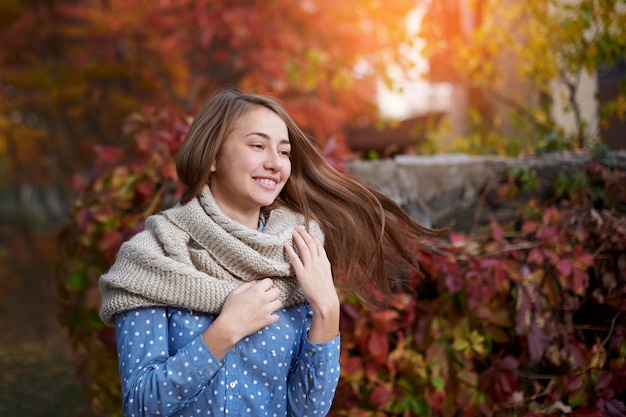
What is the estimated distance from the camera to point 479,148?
5383mm

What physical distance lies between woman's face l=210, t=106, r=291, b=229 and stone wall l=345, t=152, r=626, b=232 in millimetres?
1806

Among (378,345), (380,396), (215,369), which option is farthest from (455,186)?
(215,369)

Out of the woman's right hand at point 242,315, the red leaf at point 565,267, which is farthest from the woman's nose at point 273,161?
the red leaf at point 565,267

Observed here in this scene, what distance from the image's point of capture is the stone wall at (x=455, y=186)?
367 cm

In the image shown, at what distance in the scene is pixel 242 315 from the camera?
66.8 inches

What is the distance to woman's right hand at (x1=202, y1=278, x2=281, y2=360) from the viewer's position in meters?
1.66

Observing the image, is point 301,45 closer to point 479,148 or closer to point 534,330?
point 479,148

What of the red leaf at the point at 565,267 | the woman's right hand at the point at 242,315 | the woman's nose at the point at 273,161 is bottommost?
the red leaf at the point at 565,267

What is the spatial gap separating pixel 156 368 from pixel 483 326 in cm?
162

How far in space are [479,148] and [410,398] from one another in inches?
119

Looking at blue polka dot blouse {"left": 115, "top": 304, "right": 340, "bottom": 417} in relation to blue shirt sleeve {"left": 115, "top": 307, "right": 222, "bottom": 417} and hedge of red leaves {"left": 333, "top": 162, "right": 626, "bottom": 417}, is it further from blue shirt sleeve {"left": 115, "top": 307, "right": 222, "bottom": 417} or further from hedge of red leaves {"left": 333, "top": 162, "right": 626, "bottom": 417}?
hedge of red leaves {"left": 333, "top": 162, "right": 626, "bottom": 417}

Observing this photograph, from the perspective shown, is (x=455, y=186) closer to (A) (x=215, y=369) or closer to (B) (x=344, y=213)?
(B) (x=344, y=213)

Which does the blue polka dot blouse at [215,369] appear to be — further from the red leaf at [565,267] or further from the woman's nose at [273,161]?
the red leaf at [565,267]

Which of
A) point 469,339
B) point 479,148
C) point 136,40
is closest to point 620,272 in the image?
point 469,339
